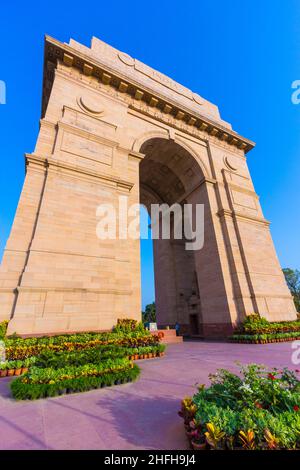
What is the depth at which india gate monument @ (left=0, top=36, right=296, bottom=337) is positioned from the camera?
9273 mm

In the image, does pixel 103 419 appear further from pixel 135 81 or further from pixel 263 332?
pixel 135 81

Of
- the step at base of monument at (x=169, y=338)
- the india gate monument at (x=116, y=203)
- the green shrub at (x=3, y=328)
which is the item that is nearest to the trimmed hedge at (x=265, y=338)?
the india gate monument at (x=116, y=203)

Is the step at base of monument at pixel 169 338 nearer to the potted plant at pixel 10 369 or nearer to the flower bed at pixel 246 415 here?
the potted plant at pixel 10 369

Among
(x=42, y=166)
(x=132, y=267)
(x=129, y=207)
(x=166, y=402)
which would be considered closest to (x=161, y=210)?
(x=129, y=207)

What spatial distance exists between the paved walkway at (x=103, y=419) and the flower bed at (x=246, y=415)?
1.29 feet

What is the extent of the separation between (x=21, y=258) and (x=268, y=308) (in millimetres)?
15115

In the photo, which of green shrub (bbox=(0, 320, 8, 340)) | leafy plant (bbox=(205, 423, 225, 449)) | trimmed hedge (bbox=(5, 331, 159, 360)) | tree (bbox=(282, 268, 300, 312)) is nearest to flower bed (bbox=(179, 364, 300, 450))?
leafy plant (bbox=(205, 423, 225, 449))

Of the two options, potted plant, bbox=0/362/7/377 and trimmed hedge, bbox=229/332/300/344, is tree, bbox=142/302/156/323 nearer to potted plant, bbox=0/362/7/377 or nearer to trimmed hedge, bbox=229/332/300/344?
trimmed hedge, bbox=229/332/300/344

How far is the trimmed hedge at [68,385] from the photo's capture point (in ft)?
13.8

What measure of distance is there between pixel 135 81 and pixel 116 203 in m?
11.3

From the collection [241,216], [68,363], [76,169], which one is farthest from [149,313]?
[68,363]

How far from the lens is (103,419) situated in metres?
3.31

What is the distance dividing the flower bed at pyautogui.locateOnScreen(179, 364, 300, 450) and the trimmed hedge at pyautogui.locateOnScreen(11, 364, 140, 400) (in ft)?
8.47
